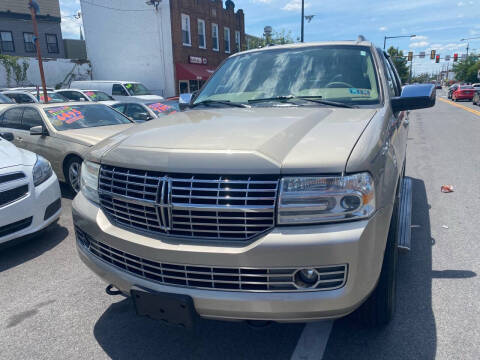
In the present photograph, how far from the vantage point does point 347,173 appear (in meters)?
1.95

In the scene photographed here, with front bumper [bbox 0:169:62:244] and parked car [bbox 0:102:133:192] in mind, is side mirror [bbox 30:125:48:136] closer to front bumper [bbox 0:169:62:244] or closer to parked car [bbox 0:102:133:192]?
parked car [bbox 0:102:133:192]

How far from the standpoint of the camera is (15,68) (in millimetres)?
22766

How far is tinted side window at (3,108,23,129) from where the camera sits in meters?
7.28

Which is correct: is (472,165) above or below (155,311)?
below

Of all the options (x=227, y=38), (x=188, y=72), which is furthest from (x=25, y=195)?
(x=227, y=38)

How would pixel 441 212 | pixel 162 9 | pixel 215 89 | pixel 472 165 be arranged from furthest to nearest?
pixel 162 9 < pixel 472 165 < pixel 441 212 < pixel 215 89

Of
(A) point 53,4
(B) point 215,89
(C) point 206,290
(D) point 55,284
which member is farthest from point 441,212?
(A) point 53,4

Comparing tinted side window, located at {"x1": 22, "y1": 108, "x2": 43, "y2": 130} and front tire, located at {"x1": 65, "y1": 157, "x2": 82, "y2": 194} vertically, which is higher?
tinted side window, located at {"x1": 22, "y1": 108, "x2": 43, "y2": 130}

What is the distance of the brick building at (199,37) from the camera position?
24359 mm

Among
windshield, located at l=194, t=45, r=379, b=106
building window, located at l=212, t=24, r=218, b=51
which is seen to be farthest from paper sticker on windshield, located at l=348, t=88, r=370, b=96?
building window, located at l=212, t=24, r=218, b=51

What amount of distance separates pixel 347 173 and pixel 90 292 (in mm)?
2451

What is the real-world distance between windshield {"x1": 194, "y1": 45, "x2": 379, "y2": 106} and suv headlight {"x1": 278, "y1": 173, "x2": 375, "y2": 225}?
4.56 feet

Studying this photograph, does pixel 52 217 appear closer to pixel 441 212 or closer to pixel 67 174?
pixel 67 174

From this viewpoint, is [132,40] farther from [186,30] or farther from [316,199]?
[316,199]
